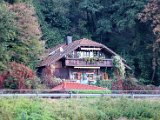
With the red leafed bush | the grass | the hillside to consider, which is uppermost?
the hillside

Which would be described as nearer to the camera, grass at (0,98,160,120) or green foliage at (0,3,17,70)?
grass at (0,98,160,120)

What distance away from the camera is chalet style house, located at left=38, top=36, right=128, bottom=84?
5112 cm

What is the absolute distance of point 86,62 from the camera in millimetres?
51469

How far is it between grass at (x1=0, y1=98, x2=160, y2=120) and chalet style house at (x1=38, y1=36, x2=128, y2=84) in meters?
19.4

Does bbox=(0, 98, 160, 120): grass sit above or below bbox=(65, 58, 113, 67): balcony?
below

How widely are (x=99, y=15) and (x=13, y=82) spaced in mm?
26442

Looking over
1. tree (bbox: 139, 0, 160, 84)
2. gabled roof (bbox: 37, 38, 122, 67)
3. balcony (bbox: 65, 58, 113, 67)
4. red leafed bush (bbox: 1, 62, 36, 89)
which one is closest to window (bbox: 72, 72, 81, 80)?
balcony (bbox: 65, 58, 113, 67)

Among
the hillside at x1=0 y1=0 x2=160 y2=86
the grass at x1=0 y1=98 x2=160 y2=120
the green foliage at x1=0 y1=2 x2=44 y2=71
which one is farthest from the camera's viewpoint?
the hillside at x1=0 y1=0 x2=160 y2=86

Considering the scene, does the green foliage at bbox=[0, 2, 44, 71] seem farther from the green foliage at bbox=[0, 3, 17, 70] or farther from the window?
the window

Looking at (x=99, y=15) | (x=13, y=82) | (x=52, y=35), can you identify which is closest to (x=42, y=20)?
(x=52, y=35)

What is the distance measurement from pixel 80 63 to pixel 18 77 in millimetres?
11750

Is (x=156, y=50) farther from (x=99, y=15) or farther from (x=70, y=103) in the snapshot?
(x=70, y=103)

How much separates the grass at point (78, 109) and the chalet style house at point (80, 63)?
63.5ft

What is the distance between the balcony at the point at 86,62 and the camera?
5100cm
